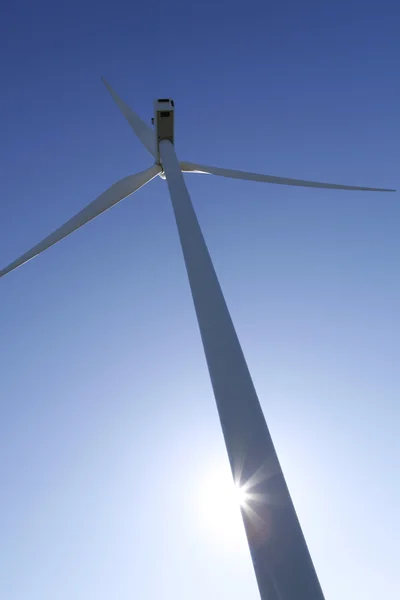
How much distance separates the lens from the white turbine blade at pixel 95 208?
1470 centimetres

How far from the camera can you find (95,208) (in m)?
15.5

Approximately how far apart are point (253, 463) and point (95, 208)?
1212 cm

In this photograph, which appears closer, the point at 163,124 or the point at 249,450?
the point at 249,450

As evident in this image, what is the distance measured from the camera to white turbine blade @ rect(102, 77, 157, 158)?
56.9 ft

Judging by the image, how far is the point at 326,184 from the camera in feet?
56.1

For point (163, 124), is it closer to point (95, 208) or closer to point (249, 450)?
point (95, 208)

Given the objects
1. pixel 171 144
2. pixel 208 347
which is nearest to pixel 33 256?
pixel 171 144

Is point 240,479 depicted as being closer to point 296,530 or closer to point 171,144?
point 296,530

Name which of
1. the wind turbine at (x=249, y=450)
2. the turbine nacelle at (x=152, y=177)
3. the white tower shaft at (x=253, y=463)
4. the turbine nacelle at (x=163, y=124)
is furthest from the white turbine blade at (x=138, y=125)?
the white tower shaft at (x=253, y=463)

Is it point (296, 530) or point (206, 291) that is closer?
point (296, 530)

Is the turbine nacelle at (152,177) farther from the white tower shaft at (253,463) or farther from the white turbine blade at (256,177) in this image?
the white tower shaft at (253,463)

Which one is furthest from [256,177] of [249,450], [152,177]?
[249,450]

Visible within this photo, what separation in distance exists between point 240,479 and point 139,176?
13.2 meters

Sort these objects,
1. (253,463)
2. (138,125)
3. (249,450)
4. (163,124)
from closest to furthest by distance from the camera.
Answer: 1. (253,463)
2. (249,450)
3. (163,124)
4. (138,125)
